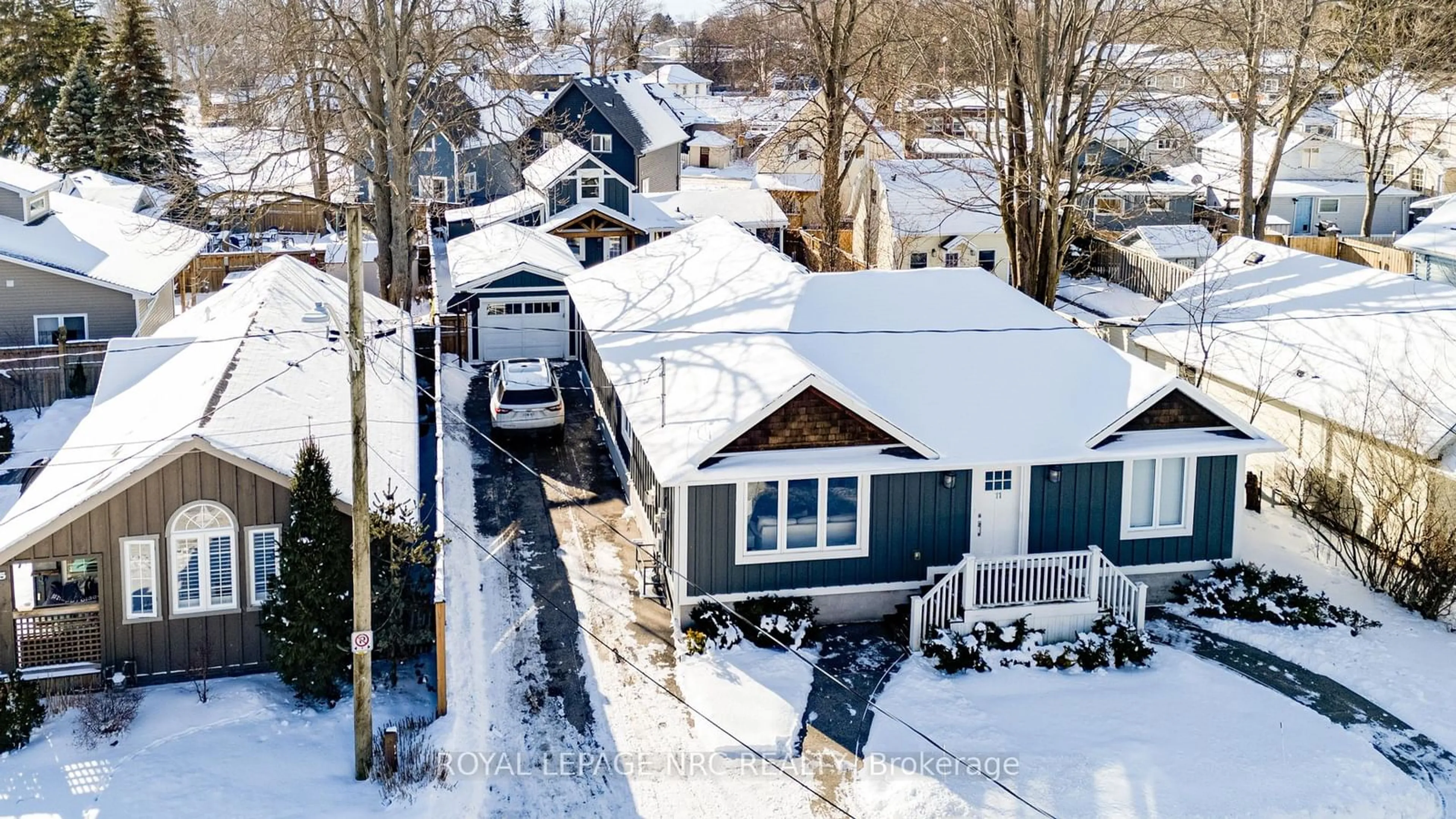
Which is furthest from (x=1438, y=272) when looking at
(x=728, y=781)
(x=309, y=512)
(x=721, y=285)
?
(x=309, y=512)

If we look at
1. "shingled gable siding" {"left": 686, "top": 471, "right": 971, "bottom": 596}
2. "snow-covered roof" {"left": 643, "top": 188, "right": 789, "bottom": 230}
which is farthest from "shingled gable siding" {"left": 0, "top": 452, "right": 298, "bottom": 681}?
"snow-covered roof" {"left": 643, "top": 188, "right": 789, "bottom": 230}

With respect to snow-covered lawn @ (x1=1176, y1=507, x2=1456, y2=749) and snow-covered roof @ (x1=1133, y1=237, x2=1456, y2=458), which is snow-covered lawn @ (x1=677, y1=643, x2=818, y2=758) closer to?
snow-covered lawn @ (x1=1176, y1=507, x2=1456, y2=749)

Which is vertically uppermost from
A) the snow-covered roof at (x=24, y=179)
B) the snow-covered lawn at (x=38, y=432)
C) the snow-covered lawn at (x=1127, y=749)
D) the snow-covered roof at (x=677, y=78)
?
the snow-covered roof at (x=677, y=78)

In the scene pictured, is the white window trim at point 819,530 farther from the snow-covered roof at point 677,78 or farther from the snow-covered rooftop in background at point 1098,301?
the snow-covered roof at point 677,78

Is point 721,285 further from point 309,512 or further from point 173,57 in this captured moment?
point 173,57

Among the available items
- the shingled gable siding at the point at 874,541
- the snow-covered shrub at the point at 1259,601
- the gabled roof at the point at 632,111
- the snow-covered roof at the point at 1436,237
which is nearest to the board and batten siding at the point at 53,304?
the shingled gable siding at the point at 874,541

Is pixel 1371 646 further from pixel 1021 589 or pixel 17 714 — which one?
pixel 17 714
